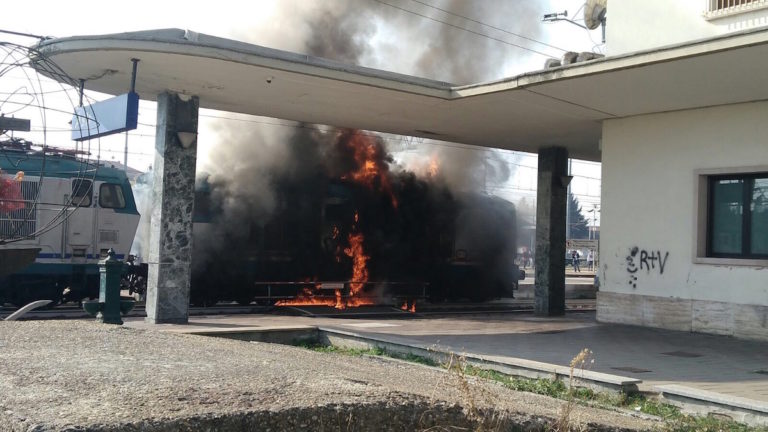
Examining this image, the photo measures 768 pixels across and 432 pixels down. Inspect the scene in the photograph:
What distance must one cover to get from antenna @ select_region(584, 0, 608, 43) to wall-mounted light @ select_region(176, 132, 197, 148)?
870 cm

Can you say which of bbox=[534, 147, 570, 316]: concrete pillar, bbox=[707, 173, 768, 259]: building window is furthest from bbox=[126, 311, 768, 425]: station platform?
bbox=[707, 173, 768, 259]: building window

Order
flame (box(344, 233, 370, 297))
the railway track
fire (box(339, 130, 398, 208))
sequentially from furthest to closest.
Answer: fire (box(339, 130, 398, 208))
flame (box(344, 233, 370, 297))
the railway track

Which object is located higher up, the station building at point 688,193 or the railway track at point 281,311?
the station building at point 688,193

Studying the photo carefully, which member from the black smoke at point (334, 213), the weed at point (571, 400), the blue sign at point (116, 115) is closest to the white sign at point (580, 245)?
the black smoke at point (334, 213)

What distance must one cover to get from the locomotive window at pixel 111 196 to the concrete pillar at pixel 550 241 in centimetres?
1011

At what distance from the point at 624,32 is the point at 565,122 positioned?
222 cm

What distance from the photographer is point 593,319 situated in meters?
16.2

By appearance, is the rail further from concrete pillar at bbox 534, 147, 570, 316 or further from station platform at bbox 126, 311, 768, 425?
concrete pillar at bbox 534, 147, 570, 316

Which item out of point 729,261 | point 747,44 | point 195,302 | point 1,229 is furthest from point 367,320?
point 747,44

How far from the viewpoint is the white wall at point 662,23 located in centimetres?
1212

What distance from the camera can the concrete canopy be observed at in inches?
429

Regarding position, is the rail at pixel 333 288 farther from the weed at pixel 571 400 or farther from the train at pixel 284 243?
the weed at pixel 571 400

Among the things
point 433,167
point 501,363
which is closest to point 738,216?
point 501,363

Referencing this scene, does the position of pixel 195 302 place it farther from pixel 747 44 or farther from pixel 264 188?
pixel 747 44
